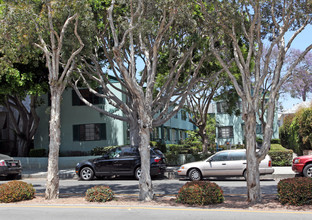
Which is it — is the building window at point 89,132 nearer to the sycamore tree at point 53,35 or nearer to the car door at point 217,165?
the car door at point 217,165

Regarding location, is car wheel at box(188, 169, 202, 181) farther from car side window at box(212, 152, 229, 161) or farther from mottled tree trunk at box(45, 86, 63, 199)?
mottled tree trunk at box(45, 86, 63, 199)

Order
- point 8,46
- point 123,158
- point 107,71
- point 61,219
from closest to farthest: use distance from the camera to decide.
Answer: point 61,219
point 8,46
point 123,158
point 107,71

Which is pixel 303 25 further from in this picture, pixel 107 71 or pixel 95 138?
pixel 95 138

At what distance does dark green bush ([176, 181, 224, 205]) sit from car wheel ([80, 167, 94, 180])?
28.8 feet

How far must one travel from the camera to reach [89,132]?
1027 inches

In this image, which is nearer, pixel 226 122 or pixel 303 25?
pixel 303 25

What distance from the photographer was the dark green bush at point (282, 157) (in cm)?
1986

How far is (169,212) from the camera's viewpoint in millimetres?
7816

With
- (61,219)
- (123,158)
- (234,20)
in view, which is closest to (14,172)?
(123,158)

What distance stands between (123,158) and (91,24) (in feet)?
23.7

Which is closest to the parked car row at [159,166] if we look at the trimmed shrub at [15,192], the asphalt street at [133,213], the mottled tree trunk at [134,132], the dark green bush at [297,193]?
the mottled tree trunk at [134,132]

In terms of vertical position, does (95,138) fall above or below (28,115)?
below

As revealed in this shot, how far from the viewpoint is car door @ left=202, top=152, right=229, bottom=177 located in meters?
15.1

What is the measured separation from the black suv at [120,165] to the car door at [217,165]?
7.76 feet
